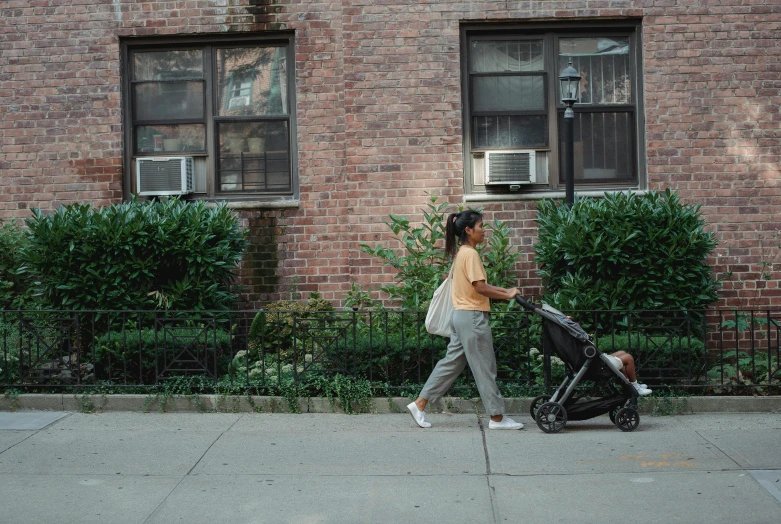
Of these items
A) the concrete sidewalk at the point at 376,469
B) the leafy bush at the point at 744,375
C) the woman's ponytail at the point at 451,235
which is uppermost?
the woman's ponytail at the point at 451,235

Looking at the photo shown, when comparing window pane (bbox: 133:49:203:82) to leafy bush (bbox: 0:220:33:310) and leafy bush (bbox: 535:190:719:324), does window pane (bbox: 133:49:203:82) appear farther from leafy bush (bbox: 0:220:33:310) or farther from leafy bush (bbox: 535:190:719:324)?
leafy bush (bbox: 535:190:719:324)

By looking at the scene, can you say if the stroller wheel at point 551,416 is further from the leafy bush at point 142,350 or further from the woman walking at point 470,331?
the leafy bush at point 142,350

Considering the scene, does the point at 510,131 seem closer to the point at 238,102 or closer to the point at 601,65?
the point at 601,65

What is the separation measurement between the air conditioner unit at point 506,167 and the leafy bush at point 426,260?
56 centimetres

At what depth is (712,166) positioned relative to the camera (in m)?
10.4

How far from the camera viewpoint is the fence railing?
843 centimetres

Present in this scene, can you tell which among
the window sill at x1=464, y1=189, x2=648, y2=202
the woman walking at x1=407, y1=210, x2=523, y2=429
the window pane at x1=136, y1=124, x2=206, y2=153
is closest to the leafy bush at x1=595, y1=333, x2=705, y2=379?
the woman walking at x1=407, y1=210, x2=523, y2=429

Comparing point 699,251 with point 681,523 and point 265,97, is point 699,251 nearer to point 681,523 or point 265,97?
point 681,523

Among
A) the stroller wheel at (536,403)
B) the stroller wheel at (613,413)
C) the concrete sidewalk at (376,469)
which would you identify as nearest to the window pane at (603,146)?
the concrete sidewalk at (376,469)

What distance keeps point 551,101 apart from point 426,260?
255 centimetres

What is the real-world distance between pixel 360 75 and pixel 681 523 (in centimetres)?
680

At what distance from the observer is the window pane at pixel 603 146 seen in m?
10.8

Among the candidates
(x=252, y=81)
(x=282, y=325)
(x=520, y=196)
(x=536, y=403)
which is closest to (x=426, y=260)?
(x=520, y=196)

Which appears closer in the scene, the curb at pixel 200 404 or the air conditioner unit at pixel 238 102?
the curb at pixel 200 404
